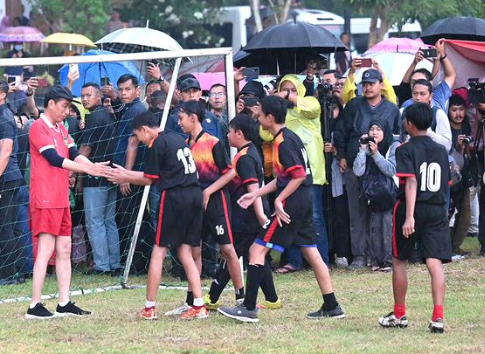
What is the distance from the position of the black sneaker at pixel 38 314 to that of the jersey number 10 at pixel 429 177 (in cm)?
326

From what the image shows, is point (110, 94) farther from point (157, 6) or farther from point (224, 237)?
point (157, 6)

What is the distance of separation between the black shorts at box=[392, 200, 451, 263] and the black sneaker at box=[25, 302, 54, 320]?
2.95m

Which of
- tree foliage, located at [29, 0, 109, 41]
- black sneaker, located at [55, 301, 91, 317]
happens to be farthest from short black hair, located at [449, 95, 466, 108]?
tree foliage, located at [29, 0, 109, 41]

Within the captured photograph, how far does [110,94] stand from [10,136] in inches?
64.6

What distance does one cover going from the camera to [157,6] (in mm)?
29812

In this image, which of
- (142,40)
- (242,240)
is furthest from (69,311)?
(142,40)

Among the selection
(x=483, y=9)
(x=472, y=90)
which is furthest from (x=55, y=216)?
(x=483, y=9)

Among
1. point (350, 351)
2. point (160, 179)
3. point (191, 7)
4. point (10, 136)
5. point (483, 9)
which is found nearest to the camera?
point (350, 351)

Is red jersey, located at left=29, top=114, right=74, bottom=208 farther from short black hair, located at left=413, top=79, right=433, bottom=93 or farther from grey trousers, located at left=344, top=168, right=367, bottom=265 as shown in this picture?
short black hair, located at left=413, top=79, right=433, bottom=93

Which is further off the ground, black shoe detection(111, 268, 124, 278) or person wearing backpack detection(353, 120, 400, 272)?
person wearing backpack detection(353, 120, 400, 272)

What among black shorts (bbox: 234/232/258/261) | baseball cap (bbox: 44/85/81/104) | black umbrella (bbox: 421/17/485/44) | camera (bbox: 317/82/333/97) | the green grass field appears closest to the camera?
the green grass field

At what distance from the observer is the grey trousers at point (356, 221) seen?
1282 cm

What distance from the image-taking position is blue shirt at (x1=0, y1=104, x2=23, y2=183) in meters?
11.6

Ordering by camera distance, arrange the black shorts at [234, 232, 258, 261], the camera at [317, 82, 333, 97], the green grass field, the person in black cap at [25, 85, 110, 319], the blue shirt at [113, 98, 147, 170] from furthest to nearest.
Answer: the camera at [317, 82, 333, 97] → the blue shirt at [113, 98, 147, 170] → the black shorts at [234, 232, 258, 261] → the person in black cap at [25, 85, 110, 319] → the green grass field
